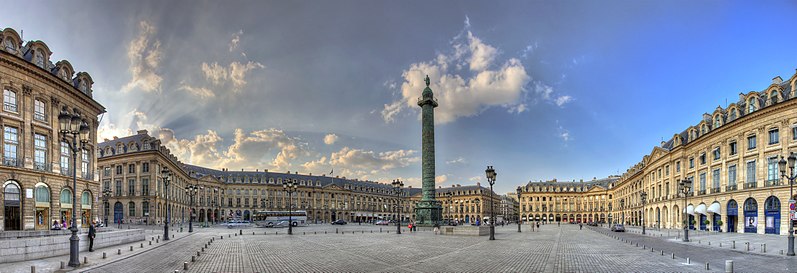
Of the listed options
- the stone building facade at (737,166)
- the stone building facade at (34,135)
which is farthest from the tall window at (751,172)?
the stone building facade at (34,135)

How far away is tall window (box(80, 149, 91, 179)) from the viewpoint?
145 ft

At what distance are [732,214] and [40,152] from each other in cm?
6637

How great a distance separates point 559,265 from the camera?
2005 cm

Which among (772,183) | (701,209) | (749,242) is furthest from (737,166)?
(749,242)

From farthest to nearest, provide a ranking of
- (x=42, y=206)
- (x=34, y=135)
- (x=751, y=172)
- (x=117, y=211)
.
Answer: (x=117, y=211)
(x=751, y=172)
(x=42, y=206)
(x=34, y=135)

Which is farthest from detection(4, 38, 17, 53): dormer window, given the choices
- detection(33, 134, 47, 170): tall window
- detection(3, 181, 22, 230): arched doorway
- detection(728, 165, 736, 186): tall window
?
detection(728, 165, 736, 186): tall window

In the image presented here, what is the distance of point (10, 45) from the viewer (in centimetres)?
3491

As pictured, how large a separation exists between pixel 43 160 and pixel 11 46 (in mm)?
8943

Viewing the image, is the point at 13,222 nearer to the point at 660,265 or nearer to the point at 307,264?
the point at 307,264

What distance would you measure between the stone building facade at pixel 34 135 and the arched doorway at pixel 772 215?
57.4 m

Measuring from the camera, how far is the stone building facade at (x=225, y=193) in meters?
76.6

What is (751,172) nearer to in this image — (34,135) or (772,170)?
(772,170)

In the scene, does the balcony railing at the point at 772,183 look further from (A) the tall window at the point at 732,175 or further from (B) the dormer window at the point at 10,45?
(B) the dormer window at the point at 10,45

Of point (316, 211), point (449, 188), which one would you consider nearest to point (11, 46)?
point (316, 211)
